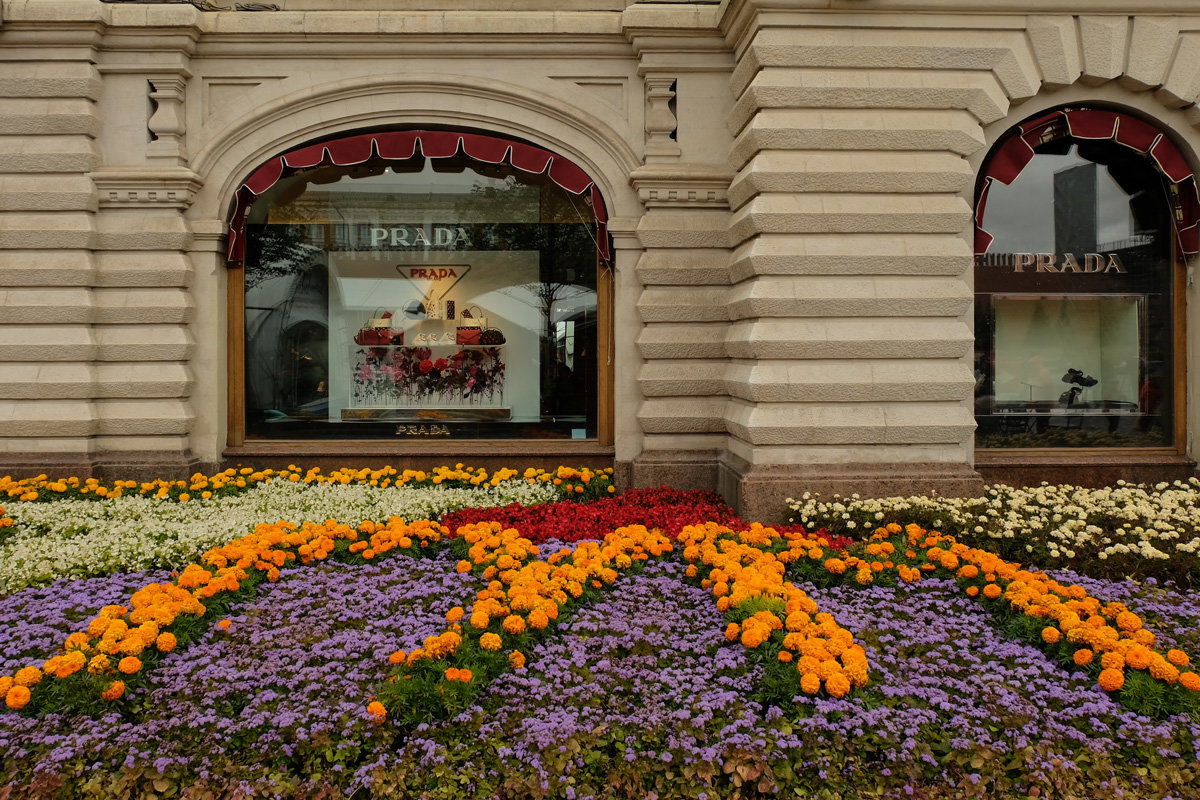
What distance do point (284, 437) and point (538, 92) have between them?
17.9ft

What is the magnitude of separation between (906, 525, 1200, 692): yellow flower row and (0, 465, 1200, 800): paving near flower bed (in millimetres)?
18

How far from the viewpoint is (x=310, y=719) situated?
12.1ft

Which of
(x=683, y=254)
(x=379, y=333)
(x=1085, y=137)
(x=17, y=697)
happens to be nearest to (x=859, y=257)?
(x=683, y=254)

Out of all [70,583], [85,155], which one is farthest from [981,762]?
[85,155]

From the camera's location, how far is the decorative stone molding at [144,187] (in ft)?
30.4

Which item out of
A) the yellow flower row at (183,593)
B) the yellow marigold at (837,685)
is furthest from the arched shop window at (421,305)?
the yellow marigold at (837,685)

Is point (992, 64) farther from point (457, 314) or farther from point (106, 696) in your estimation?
point (106, 696)

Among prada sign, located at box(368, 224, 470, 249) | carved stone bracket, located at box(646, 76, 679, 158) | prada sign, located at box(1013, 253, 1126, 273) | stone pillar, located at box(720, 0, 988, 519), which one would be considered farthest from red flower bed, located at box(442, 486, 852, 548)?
prada sign, located at box(1013, 253, 1126, 273)

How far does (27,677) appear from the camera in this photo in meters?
3.79

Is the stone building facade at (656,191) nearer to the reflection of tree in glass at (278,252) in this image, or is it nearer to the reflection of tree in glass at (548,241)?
the reflection of tree in glass at (548,241)

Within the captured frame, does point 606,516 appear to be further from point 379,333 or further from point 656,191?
point 379,333

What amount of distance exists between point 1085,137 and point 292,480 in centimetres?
982

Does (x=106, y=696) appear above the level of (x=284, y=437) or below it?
below

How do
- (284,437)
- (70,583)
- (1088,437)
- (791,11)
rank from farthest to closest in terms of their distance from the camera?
(284,437) < (1088,437) < (791,11) < (70,583)
